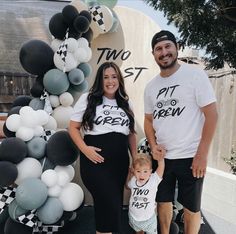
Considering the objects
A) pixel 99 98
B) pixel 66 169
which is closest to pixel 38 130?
pixel 66 169

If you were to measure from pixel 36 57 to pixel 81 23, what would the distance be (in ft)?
1.56

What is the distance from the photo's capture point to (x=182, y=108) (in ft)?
6.63

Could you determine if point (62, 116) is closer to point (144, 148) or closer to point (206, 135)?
point (144, 148)

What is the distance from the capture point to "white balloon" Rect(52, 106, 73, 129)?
9.09 ft

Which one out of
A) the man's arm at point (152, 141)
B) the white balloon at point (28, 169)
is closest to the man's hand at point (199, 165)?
the man's arm at point (152, 141)

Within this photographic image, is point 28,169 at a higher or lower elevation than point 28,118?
lower

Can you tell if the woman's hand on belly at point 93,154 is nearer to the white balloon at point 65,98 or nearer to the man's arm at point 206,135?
the man's arm at point 206,135

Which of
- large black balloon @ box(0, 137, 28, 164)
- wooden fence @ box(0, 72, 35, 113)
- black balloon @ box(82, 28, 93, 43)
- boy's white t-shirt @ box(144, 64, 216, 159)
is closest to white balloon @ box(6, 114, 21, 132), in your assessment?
large black balloon @ box(0, 137, 28, 164)

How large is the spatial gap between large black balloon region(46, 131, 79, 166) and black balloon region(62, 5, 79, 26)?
96 cm

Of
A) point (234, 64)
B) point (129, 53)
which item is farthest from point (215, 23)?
point (129, 53)

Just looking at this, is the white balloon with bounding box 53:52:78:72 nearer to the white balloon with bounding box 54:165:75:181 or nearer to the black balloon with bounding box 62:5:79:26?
the black balloon with bounding box 62:5:79:26

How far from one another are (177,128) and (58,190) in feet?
3.52

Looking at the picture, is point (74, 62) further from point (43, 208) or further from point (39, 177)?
point (43, 208)

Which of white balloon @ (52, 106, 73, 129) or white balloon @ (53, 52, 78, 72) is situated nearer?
white balloon @ (53, 52, 78, 72)
